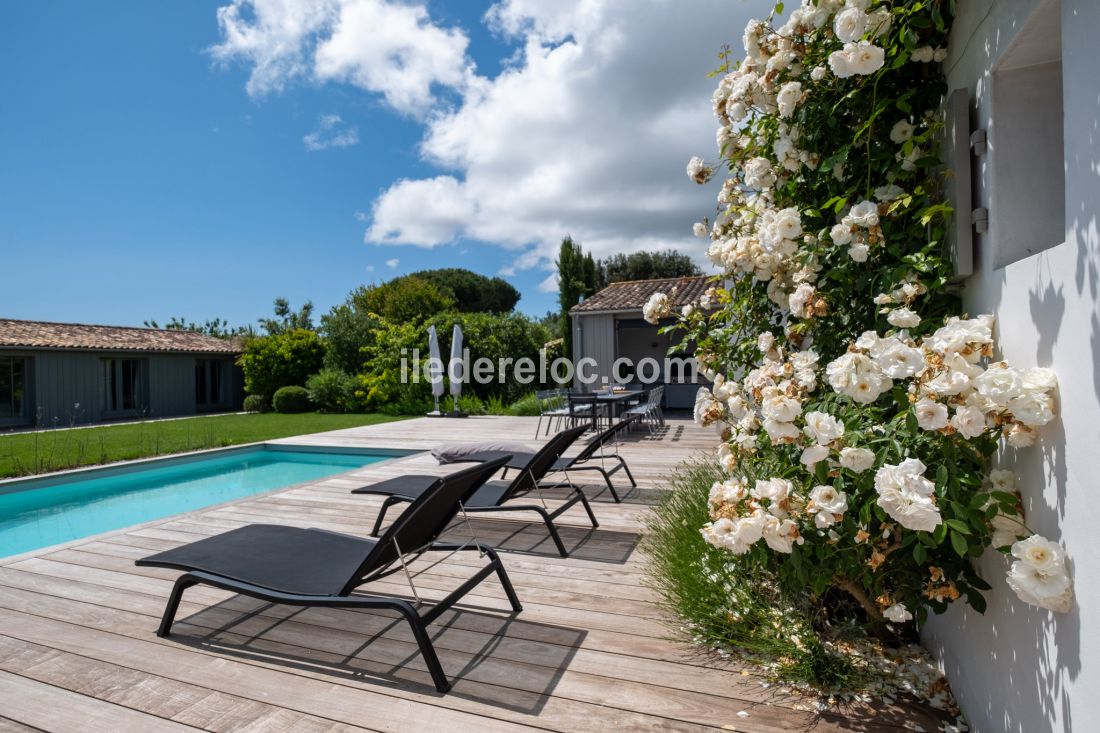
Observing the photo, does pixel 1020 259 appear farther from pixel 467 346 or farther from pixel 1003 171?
pixel 467 346

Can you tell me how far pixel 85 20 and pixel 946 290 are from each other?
43.4ft

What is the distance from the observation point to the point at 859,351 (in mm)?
1802

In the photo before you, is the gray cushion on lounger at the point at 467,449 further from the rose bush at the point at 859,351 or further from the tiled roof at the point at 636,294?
the tiled roof at the point at 636,294

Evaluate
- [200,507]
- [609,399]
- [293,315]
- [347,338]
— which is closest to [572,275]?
[347,338]

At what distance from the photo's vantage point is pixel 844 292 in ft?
7.54

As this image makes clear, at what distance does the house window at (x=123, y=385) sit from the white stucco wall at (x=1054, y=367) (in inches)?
892

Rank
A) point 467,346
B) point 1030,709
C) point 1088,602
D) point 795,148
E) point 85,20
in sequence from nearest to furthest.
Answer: point 1088,602
point 1030,709
point 795,148
point 85,20
point 467,346

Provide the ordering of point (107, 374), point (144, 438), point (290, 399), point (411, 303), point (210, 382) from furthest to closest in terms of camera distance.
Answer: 1. point (411, 303)
2. point (210, 382)
3. point (290, 399)
4. point (107, 374)
5. point (144, 438)

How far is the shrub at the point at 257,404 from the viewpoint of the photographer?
20.3 meters

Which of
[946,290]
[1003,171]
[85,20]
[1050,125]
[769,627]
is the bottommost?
[769,627]

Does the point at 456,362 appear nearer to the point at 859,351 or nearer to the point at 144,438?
the point at 144,438

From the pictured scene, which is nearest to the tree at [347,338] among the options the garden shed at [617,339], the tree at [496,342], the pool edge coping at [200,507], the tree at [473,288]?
the tree at [496,342]

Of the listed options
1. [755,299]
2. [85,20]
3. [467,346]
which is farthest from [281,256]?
[755,299]

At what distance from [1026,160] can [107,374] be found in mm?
23050
